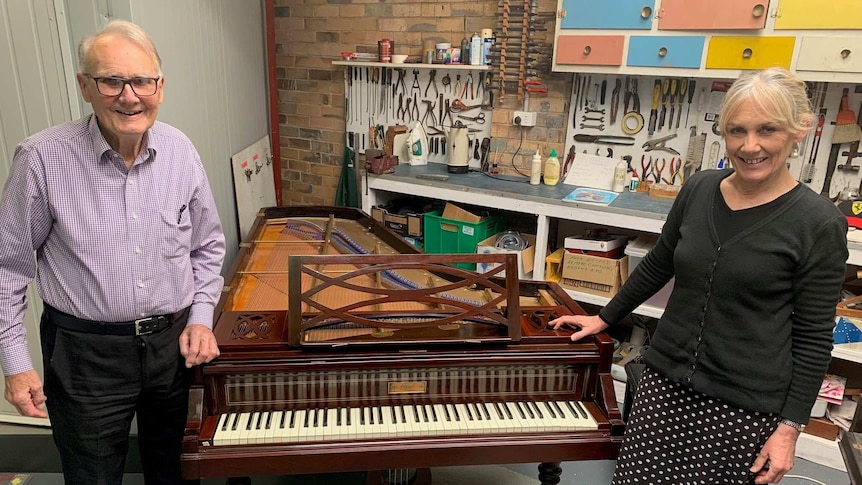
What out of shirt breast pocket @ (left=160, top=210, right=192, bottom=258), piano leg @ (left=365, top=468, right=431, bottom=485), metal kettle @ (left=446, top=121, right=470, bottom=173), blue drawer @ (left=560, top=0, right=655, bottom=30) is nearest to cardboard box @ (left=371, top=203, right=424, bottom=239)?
metal kettle @ (left=446, top=121, right=470, bottom=173)

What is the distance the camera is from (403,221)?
3650mm

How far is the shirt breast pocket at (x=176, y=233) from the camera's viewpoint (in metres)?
1.58

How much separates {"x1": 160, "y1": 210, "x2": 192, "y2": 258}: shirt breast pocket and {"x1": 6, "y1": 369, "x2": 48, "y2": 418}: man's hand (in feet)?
1.51

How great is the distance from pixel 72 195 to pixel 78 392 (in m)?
0.54

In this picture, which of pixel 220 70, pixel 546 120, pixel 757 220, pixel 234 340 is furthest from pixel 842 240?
pixel 220 70

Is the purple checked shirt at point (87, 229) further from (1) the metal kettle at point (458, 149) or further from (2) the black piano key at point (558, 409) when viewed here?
(1) the metal kettle at point (458, 149)

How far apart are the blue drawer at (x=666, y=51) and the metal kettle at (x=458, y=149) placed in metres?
1.09

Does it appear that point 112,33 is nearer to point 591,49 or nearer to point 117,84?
point 117,84

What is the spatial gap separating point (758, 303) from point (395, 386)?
101 cm

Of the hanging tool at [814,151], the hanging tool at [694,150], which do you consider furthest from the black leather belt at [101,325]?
the hanging tool at [814,151]

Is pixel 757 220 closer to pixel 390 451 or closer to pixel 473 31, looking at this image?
pixel 390 451

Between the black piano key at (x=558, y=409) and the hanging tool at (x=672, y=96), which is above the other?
the hanging tool at (x=672, y=96)

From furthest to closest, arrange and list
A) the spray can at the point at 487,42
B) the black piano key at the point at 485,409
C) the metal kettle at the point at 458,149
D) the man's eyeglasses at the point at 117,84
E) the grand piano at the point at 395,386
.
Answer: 1. the metal kettle at the point at 458,149
2. the spray can at the point at 487,42
3. the black piano key at the point at 485,409
4. the grand piano at the point at 395,386
5. the man's eyeglasses at the point at 117,84

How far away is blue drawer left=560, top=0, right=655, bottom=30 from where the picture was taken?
2.85 m
